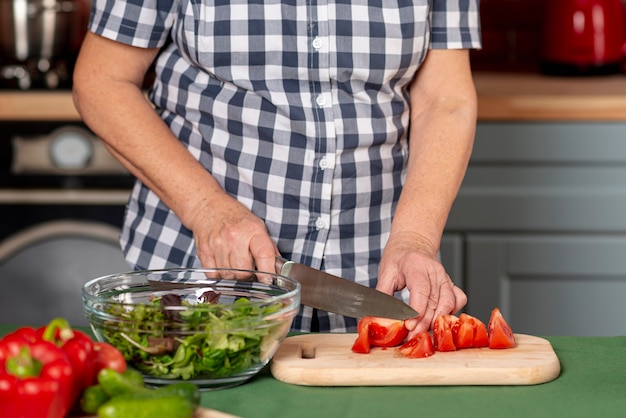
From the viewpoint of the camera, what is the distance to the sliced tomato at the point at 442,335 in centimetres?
110

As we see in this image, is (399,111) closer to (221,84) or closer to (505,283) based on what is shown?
(221,84)

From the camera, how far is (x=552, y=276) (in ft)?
7.47

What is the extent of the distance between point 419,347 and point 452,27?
0.55m

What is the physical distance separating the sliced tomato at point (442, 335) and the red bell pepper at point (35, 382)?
43 cm

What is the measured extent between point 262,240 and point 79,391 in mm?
374

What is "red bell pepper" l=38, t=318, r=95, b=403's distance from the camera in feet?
2.90

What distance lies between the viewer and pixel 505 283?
229 centimetres

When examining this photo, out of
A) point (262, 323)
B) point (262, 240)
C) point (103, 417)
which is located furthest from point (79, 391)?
point (262, 240)

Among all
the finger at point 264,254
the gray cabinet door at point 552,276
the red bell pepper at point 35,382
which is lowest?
the gray cabinet door at point 552,276

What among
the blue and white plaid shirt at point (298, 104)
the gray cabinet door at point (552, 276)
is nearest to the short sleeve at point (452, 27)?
the blue and white plaid shirt at point (298, 104)

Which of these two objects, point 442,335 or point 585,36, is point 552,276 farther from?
point 442,335

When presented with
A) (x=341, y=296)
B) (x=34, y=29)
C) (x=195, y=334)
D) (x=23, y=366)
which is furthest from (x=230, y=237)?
(x=34, y=29)

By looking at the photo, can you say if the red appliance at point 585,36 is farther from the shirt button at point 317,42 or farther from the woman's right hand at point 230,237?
the woman's right hand at point 230,237

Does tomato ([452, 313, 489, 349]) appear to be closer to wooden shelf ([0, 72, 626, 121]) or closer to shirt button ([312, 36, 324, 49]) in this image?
shirt button ([312, 36, 324, 49])
